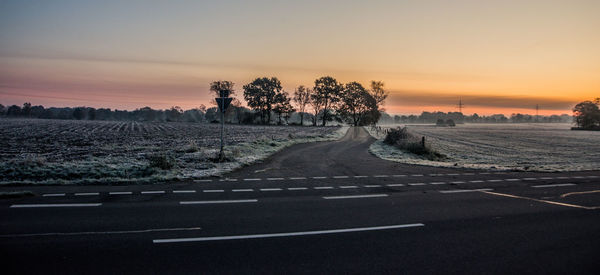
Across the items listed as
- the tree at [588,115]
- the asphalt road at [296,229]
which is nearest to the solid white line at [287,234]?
the asphalt road at [296,229]

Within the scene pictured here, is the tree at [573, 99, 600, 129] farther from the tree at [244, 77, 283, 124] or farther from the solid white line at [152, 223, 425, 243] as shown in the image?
the solid white line at [152, 223, 425, 243]

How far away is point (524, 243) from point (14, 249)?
9649 mm

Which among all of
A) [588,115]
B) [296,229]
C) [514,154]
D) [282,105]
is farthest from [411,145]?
[588,115]

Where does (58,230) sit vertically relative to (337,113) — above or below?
below

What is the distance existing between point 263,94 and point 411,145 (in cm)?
8104

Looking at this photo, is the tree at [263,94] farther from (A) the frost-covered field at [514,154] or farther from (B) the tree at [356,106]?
(A) the frost-covered field at [514,154]

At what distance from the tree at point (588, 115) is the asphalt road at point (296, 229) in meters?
128

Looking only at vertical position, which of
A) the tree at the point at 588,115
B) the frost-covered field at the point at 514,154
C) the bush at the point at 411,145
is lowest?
the frost-covered field at the point at 514,154

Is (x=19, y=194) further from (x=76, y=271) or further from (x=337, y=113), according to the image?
(x=337, y=113)

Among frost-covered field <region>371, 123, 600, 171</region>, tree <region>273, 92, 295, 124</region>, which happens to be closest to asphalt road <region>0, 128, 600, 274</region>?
frost-covered field <region>371, 123, 600, 171</region>

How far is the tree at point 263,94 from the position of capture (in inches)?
4144

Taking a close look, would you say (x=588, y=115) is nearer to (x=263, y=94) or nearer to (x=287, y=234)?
(x=263, y=94)

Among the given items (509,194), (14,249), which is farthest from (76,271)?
(509,194)

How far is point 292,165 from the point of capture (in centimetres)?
1803
